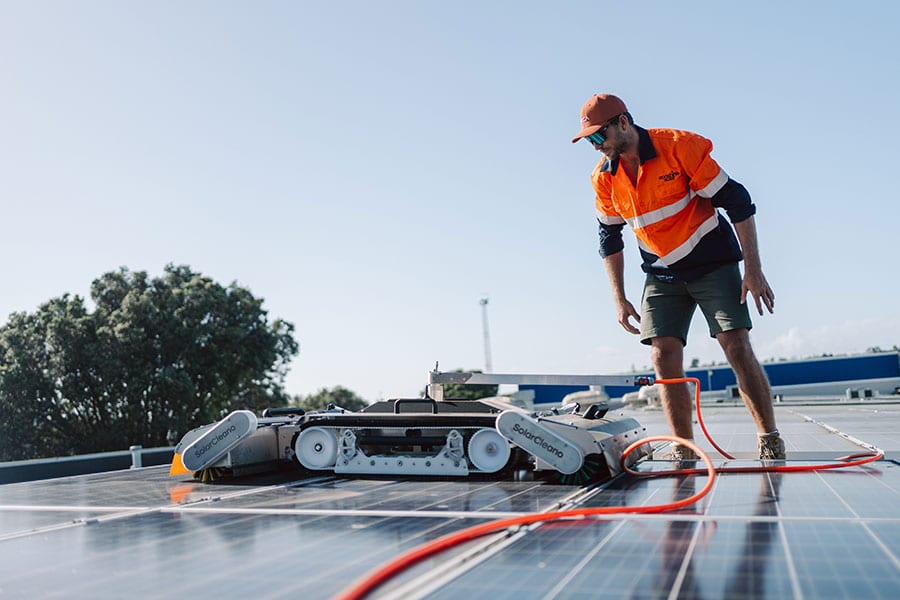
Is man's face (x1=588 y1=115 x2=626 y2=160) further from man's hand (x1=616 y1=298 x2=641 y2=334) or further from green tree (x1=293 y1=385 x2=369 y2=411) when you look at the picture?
green tree (x1=293 y1=385 x2=369 y2=411)

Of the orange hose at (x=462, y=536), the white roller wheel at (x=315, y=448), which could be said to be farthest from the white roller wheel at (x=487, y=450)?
the orange hose at (x=462, y=536)

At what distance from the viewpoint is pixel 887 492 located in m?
3.48

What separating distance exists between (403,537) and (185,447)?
2646mm

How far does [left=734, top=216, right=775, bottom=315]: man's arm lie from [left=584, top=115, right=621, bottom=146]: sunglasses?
0.96 m

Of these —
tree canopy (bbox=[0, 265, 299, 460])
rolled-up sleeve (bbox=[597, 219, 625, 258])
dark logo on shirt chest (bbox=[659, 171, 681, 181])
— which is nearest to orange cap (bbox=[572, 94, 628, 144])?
dark logo on shirt chest (bbox=[659, 171, 681, 181])

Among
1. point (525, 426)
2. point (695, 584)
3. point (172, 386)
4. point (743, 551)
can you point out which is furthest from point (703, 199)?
point (172, 386)

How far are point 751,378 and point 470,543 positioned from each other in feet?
10.3

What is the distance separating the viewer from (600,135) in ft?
16.5

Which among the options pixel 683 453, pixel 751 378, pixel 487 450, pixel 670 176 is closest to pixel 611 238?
pixel 670 176

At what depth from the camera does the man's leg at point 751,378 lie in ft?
16.8

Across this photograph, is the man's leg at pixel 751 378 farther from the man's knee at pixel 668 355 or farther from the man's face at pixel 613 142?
the man's face at pixel 613 142

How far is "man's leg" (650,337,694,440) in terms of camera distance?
538 cm

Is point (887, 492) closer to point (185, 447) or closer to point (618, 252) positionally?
point (618, 252)

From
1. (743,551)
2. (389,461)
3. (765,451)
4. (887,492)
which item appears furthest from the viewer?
(765,451)
